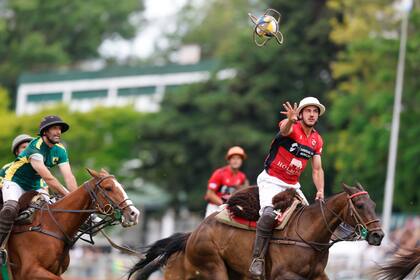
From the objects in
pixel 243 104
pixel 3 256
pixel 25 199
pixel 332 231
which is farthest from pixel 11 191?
pixel 243 104

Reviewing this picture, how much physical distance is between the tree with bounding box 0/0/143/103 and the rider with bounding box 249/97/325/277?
63778mm

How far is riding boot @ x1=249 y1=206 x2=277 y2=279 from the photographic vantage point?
625 inches

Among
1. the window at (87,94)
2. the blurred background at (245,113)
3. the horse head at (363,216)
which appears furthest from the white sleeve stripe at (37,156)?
the window at (87,94)

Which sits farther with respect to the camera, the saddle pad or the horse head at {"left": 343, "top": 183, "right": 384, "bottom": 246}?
the saddle pad

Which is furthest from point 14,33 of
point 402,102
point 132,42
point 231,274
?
point 231,274

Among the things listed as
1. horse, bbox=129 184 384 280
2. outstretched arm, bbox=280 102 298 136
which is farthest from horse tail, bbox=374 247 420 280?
outstretched arm, bbox=280 102 298 136

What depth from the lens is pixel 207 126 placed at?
2149 inches

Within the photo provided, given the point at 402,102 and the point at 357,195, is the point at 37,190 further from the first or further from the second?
the point at 402,102

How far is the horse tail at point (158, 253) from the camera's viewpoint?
18109mm

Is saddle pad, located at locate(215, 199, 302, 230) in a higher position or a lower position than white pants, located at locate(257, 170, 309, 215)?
lower

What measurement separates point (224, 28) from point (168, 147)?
1862 inches

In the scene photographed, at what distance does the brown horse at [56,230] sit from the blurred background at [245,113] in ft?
37.0

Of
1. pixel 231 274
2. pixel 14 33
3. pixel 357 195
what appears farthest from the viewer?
pixel 14 33

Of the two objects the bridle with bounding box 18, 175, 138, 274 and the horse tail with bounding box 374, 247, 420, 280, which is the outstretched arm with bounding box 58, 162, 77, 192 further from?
the horse tail with bounding box 374, 247, 420, 280
